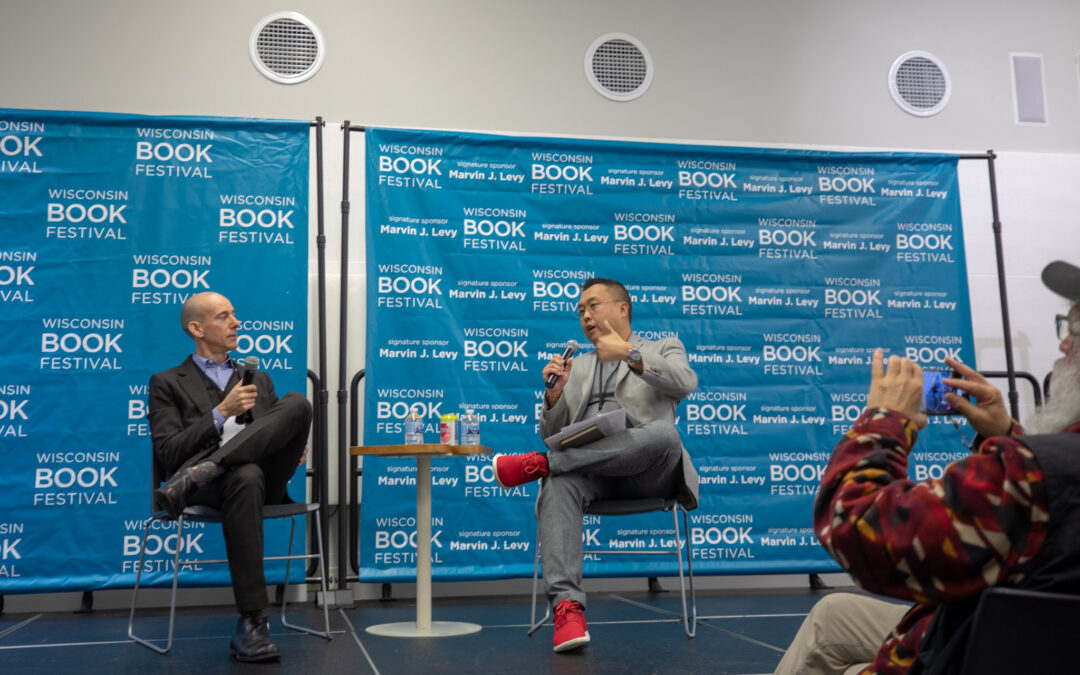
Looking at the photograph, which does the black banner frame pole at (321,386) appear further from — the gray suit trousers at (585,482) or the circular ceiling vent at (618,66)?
the circular ceiling vent at (618,66)

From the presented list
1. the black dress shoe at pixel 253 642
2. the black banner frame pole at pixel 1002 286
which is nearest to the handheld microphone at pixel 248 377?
the black dress shoe at pixel 253 642

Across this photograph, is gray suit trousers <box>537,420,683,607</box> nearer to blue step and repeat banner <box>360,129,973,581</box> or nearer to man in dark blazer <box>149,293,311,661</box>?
man in dark blazer <box>149,293,311,661</box>

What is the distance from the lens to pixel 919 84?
5.14 m

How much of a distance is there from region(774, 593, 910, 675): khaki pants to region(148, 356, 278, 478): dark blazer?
2.26m

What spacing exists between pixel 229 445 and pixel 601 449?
1.21 m

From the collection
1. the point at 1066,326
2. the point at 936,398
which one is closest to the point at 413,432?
the point at 936,398

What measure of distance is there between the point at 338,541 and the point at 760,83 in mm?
3327

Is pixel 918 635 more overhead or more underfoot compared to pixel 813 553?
more overhead

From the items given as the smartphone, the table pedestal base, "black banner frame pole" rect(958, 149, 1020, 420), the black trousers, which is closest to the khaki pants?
the smartphone

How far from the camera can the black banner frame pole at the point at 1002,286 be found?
4.54m

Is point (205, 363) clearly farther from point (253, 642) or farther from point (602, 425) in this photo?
point (602, 425)

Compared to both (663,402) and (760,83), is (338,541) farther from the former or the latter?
(760,83)

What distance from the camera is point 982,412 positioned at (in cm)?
133

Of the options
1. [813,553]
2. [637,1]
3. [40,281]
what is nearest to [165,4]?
[40,281]
